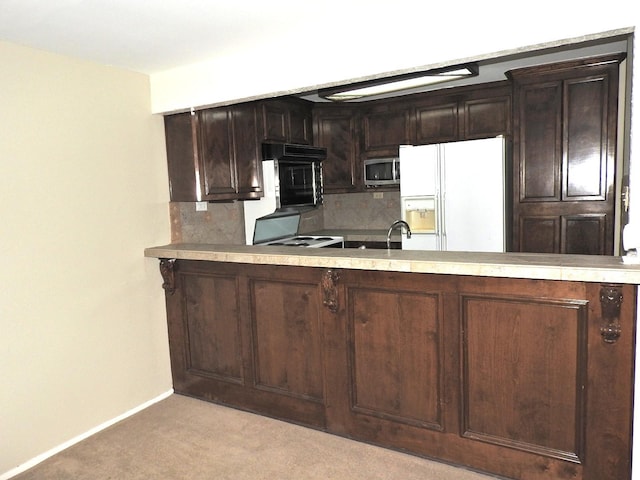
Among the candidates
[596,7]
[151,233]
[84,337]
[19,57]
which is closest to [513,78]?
[596,7]

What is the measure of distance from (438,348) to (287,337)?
93cm

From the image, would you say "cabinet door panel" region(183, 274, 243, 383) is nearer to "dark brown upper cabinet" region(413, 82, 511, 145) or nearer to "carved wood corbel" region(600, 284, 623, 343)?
"carved wood corbel" region(600, 284, 623, 343)

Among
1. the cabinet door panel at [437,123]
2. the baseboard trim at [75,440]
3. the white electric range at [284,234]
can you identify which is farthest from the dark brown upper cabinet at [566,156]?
the baseboard trim at [75,440]

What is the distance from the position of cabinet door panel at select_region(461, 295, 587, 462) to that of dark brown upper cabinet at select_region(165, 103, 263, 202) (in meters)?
1.96

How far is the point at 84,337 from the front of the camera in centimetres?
289

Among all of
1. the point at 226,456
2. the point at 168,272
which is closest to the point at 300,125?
the point at 168,272

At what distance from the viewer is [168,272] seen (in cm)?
331

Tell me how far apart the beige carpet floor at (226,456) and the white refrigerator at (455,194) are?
2022 millimetres

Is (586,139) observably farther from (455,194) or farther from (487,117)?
(455,194)

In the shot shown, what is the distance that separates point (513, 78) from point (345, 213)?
2.31m

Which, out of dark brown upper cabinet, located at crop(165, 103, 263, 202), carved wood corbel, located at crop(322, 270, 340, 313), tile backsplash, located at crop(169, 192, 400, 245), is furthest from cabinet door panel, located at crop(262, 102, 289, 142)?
carved wood corbel, located at crop(322, 270, 340, 313)

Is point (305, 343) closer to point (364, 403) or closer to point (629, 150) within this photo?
point (364, 403)

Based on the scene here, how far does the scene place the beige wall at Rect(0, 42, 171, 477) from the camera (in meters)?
2.53

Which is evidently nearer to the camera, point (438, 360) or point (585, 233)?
point (438, 360)
